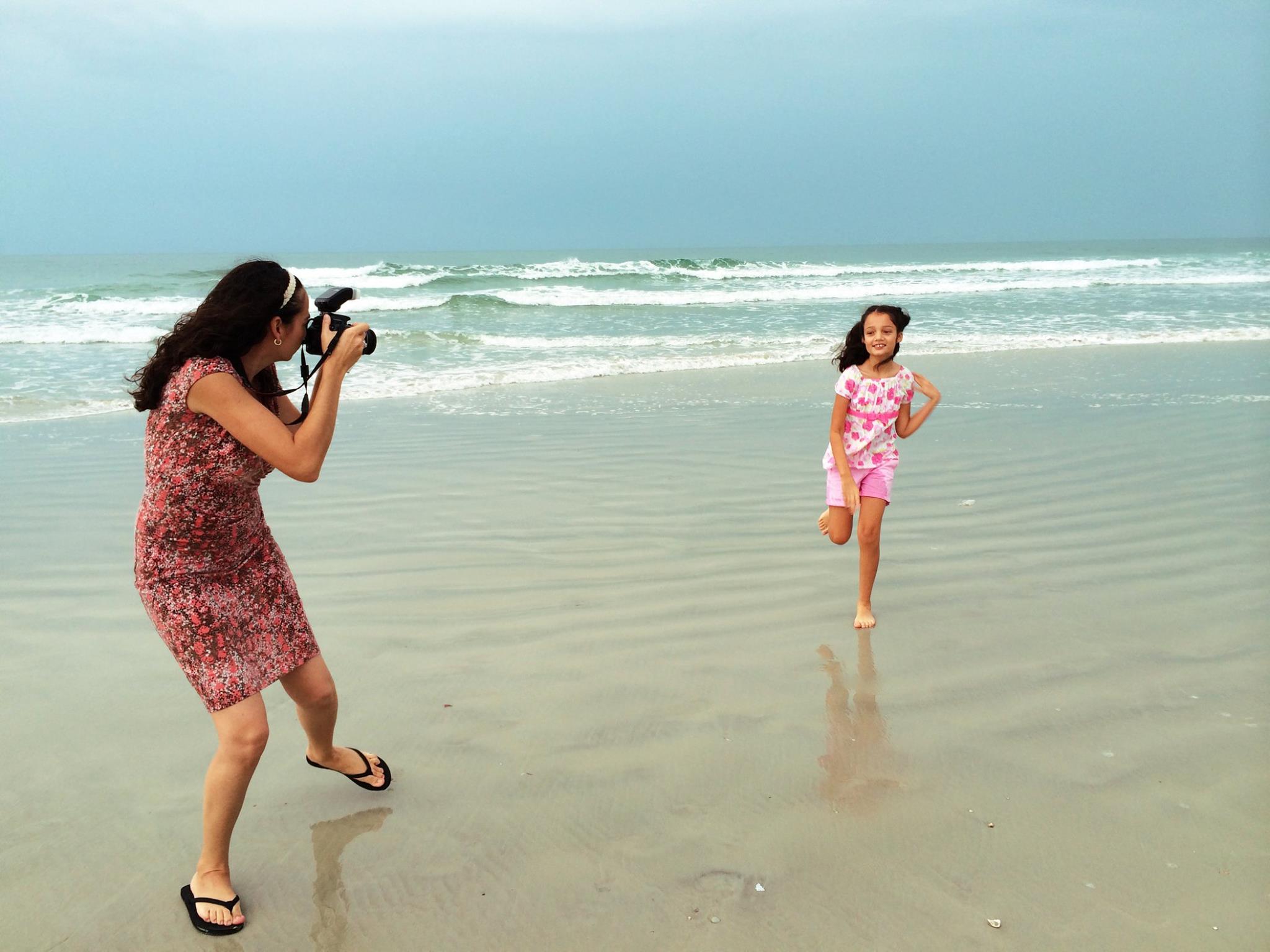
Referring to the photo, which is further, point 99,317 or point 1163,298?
point 1163,298

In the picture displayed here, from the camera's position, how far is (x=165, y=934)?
241 centimetres

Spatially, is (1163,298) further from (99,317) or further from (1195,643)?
(99,317)

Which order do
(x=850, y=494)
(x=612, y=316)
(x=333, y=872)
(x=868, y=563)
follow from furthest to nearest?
1. (x=612, y=316)
2. (x=850, y=494)
3. (x=868, y=563)
4. (x=333, y=872)

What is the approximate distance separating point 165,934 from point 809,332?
663 inches

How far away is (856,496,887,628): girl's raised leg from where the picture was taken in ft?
13.9

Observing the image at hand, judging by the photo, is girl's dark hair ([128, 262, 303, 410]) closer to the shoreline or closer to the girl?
the girl

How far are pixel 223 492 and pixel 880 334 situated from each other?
299cm

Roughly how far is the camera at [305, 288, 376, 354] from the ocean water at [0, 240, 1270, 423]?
25.3ft

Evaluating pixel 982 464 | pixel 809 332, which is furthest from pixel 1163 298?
pixel 982 464

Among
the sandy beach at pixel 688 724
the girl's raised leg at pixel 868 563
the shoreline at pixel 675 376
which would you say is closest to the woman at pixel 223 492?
the sandy beach at pixel 688 724

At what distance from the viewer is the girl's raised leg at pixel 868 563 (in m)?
4.23

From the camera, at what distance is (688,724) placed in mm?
3363

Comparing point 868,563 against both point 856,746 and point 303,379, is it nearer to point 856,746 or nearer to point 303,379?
point 856,746

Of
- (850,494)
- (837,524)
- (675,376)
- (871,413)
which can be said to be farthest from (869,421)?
(675,376)
